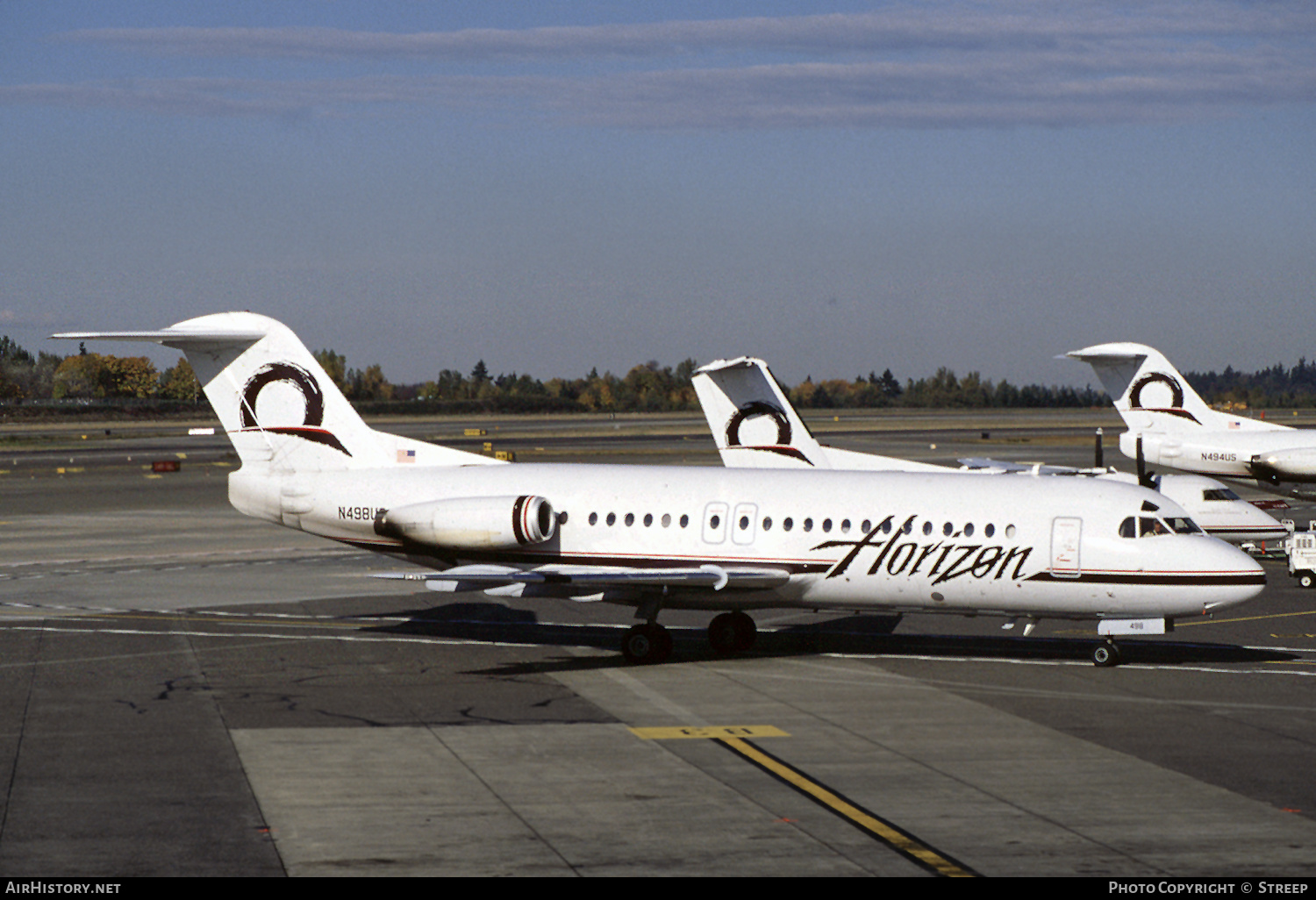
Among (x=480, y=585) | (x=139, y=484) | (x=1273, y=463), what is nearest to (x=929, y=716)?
(x=480, y=585)

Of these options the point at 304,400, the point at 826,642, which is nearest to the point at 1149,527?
the point at 826,642

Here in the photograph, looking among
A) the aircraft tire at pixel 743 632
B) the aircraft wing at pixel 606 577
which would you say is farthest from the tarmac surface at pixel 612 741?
the aircraft wing at pixel 606 577

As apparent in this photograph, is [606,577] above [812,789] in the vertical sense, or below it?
above

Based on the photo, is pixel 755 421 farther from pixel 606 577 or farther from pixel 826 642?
pixel 606 577

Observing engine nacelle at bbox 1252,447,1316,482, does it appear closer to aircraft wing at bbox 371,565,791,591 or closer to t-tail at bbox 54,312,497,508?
aircraft wing at bbox 371,565,791,591

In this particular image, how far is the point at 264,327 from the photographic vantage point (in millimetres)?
29891

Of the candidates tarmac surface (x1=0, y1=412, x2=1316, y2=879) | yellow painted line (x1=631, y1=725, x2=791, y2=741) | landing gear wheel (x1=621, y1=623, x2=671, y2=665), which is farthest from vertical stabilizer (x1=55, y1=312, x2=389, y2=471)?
yellow painted line (x1=631, y1=725, x2=791, y2=741)

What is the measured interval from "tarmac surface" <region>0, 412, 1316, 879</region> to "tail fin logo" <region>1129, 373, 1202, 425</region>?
57.1ft

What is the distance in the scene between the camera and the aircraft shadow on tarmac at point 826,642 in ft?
90.6

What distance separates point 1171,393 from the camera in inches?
2080

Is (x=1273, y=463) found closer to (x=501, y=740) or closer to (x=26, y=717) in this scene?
(x=501, y=740)

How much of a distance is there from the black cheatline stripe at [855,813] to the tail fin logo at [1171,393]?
122 feet

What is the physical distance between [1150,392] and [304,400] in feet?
112
